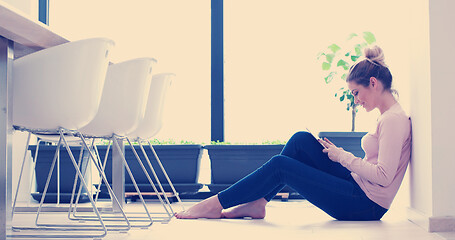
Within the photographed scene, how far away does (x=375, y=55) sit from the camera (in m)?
2.52

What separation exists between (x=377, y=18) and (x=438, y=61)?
195cm

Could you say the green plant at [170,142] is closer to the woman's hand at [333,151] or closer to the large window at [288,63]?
the large window at [288,63]

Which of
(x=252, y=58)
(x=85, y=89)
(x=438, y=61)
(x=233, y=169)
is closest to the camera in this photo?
(x=85, y=89)

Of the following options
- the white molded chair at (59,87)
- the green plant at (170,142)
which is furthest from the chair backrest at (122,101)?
the green plant at (170,142)

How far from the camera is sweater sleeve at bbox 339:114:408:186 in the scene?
2.38m

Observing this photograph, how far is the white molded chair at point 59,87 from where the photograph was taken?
199 centimetres

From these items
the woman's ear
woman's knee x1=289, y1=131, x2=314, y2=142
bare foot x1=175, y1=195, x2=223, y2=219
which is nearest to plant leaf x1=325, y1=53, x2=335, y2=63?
woman's knee x1=289, y1=131, x2=314, y2=142

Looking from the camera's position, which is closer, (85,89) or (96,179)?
(85,89)

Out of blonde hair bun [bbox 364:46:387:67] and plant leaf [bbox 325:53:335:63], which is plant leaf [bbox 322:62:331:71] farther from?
blonde hair bun [bbox 364:46:387:67]

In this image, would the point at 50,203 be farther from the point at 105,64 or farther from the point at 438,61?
the point at 438,61

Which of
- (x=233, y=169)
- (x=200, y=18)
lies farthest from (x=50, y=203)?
(x=200, y=18)

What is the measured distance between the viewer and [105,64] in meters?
2.11

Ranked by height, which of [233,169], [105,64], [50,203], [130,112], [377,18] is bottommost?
[50,203]

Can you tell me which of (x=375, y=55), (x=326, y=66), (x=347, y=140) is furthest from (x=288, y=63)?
A: (x=375, y=55)
